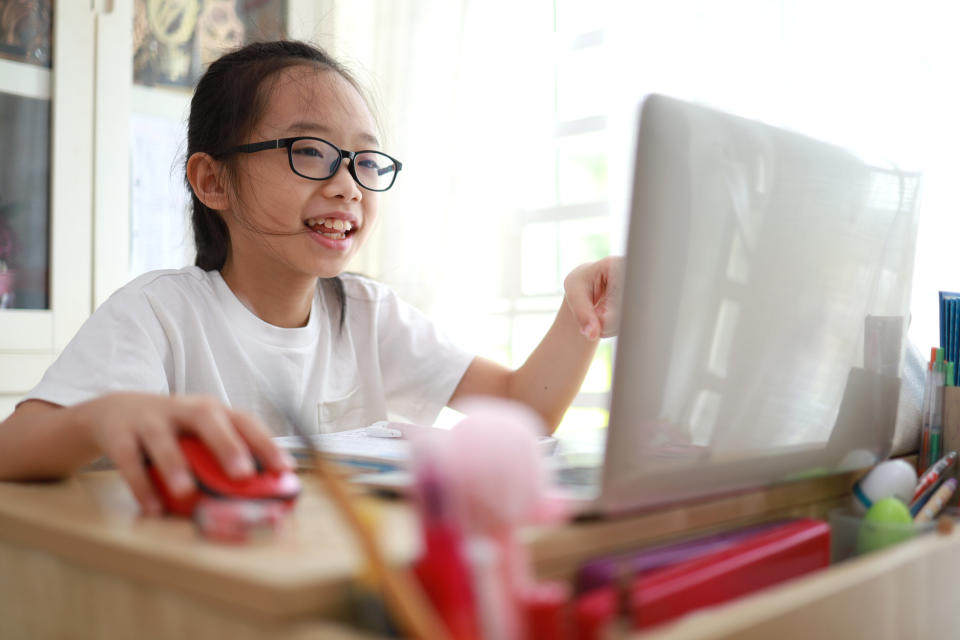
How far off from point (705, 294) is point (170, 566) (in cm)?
28

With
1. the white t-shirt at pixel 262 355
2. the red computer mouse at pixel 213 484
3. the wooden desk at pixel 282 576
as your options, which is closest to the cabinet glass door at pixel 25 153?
the white t-shirt at pixel 262 355

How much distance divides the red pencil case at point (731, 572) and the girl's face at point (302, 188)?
722 mm

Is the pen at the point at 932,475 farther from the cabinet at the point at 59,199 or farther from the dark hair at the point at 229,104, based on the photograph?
the cabinet at the point at 59,199

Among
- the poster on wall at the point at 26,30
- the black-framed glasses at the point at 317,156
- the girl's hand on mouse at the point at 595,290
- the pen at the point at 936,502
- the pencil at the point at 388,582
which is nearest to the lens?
the pencil at the point at 388,582

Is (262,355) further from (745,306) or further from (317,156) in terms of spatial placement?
(745,306)

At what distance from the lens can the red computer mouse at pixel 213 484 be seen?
0.42 m

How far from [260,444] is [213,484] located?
4cm

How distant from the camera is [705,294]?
1.45 ft

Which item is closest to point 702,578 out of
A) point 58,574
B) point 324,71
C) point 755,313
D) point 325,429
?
point 755,313

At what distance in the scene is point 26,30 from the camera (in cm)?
177

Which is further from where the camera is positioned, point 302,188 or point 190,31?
point 190,31

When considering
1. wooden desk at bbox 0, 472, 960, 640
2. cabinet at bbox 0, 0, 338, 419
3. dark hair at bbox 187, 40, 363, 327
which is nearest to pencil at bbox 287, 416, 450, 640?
wooden desk at bbox 0, 472, 960, 640

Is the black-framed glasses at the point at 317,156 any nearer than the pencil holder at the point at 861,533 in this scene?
No

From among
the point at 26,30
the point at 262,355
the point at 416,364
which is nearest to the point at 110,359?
the point at 262,355
